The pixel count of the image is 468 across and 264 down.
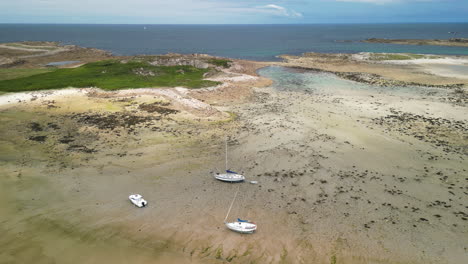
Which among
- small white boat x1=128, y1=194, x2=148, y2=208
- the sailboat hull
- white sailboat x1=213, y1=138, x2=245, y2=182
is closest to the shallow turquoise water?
white sailboat x1=213, y1=138, x2=245, y2=182

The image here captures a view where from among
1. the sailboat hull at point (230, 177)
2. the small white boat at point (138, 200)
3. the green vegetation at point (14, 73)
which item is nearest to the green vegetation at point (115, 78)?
the green vegetation at point (14, 73)

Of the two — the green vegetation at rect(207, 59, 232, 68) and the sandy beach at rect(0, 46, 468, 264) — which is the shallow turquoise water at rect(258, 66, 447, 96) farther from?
the green vegetation at rect(207, 59, 232, 68)

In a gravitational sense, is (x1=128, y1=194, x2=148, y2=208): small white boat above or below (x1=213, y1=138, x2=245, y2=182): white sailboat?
below

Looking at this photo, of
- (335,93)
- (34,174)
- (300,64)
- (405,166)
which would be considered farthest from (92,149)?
(300,64)

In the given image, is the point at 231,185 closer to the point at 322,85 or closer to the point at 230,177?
the point at 230,177

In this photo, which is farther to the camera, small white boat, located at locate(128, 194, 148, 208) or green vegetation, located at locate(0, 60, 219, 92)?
green vegetation, located at locate(0, 60, 219, 92)

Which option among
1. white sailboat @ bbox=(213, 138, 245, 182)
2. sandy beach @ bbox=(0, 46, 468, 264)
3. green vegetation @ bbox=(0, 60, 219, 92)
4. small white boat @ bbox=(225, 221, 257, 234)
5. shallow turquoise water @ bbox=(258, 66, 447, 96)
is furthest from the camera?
shallow turquoise water @ bbox=(258, 66, 447, 96)
